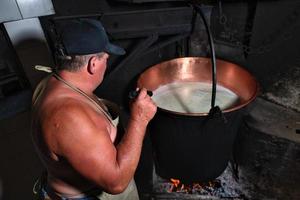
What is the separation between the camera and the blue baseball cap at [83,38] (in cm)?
145

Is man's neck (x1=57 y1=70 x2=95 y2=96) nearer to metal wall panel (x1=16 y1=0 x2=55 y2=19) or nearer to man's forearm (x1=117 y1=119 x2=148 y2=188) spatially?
man's forearm (x1=117 y1=119 x2=148 y2=188)

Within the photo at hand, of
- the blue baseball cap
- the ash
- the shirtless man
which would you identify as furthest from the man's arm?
the ash

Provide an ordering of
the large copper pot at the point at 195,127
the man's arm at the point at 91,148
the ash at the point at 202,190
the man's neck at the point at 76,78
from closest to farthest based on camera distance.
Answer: the man's arm at the point at 91,148 → the man's neck at the point at 76,78 → the large copper pot at the point at 195,127 → the ash at the point at 202,190

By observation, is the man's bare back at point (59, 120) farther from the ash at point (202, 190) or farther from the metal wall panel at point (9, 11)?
the ash at point (202, 190)

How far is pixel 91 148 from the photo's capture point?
4.41 feet

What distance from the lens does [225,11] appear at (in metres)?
3.03

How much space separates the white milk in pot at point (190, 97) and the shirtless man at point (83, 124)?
0.86 meters

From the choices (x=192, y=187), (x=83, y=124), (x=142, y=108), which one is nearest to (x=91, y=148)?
(x=83, y=124)

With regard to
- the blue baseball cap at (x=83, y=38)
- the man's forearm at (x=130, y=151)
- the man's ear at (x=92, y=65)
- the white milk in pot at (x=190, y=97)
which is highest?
the blue baseball cap at (x=83, y=38)

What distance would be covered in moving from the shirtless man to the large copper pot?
553mm

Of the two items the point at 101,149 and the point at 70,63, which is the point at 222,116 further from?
the point at 70,63

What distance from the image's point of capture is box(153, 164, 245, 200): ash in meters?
2.84

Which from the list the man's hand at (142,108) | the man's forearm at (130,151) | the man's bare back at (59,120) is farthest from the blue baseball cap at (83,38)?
the man's forearm at (130,151)

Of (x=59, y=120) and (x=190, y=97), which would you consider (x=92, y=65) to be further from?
(x=190, y=97)
